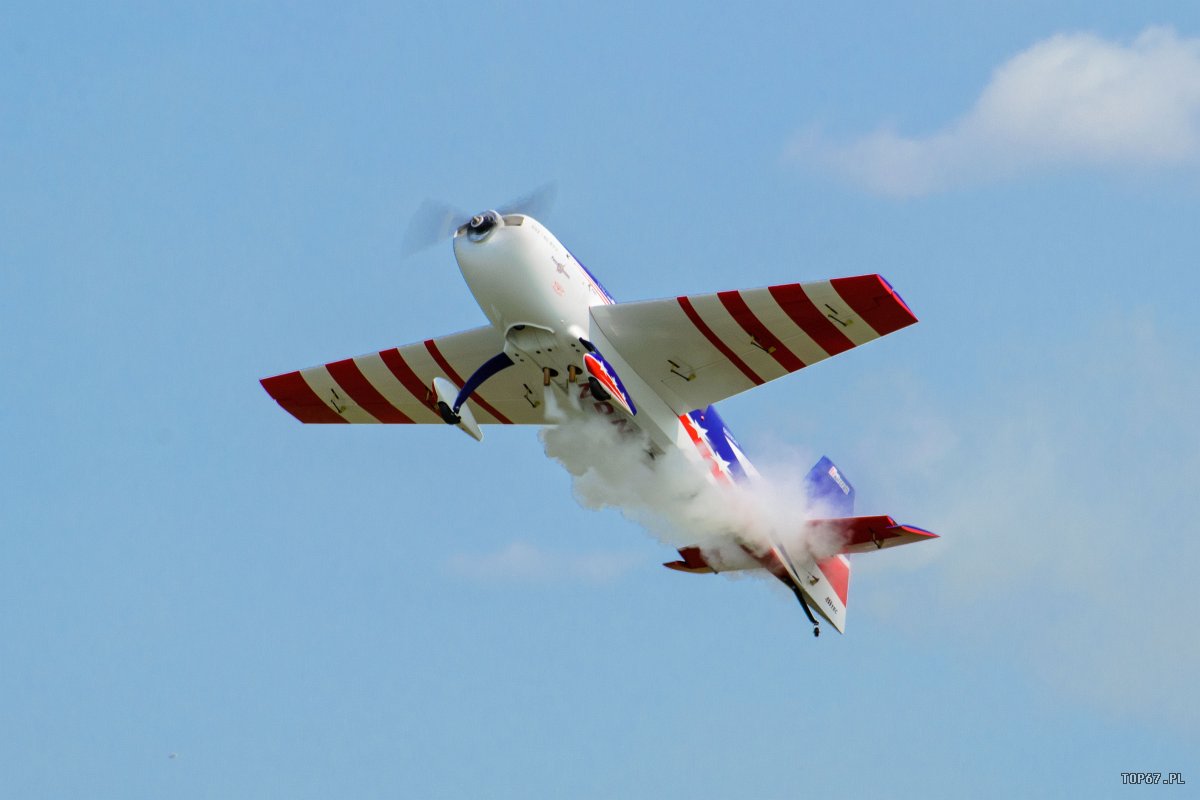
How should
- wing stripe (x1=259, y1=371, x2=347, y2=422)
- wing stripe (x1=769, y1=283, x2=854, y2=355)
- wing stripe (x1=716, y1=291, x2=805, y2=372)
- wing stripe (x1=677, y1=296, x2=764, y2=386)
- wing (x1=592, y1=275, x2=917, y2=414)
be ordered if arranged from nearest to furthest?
wing (x1=592, y1=275, x2=917, y2=414) < wing stripe (x1=769, y1=283, x2=854, y2=355) < wing stripe (x1=716, y1=291, x2=805, y2=372) < wing stripe (x1=677, y1=296, x2=764, y2=386) < wing stripe (x1=259, y1=371, x2=347, y2=422)

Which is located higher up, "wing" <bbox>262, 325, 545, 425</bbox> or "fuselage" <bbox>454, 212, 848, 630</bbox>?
"wing" <bbox>262, 325, 545, 425</bbox>

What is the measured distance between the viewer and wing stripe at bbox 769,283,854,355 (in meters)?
24.7

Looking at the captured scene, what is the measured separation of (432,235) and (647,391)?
4066 millimetres

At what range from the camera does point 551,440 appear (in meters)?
26.7

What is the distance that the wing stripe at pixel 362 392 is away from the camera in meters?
28.6

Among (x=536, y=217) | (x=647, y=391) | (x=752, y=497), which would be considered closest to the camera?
(x=536, y=217)

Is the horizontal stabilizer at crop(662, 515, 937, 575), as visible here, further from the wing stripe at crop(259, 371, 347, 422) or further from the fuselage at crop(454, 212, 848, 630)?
the wing stripe at crop(259, 371, 347, 422)

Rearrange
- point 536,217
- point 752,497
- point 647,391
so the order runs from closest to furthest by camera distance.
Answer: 1. point 536,217
2. point 647,391
3. point 752,497

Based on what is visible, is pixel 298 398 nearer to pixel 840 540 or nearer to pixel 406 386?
pixel 406 386

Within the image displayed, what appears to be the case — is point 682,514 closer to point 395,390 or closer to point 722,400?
point 722,400

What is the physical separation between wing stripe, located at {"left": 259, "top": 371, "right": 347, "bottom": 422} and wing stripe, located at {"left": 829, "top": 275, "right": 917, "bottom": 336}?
9406mm

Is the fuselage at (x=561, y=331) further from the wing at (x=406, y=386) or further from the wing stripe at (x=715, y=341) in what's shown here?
the wing stripe at (x=715, y=341)

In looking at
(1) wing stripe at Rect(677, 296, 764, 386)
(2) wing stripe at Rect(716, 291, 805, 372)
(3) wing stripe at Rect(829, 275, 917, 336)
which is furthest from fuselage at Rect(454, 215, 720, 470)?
(3) wing stripe at Rect(829, 275, 917, 336)

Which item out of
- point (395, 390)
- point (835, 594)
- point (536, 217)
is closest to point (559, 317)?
point (536, 217)
